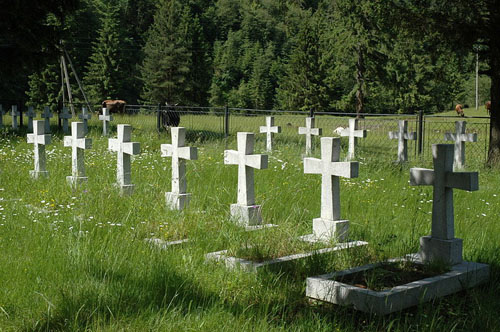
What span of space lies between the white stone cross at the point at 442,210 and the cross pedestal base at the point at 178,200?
3.06 m

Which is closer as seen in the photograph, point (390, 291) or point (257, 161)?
point (390, 291)

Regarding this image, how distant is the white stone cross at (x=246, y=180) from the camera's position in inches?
251

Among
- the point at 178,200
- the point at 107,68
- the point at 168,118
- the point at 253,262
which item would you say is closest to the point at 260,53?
the point at 107,68

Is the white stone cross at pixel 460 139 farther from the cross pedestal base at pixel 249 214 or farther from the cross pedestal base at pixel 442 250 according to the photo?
the cross pedestal base at pixel 442 250

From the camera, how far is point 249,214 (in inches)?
251

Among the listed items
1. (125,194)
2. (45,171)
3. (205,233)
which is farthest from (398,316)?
(45,171)

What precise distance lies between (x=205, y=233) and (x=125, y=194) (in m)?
2.37

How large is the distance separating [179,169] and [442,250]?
352 cm

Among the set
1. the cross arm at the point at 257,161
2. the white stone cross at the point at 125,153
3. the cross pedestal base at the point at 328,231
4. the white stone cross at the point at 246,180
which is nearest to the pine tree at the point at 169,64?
the white stone cross at the point at 125,153

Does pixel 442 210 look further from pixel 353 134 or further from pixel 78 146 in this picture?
pixel 353 134

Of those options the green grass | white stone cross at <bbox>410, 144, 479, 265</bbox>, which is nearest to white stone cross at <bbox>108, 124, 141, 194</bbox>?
the green grass

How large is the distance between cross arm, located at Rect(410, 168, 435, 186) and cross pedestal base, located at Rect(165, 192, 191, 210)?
9.59ft

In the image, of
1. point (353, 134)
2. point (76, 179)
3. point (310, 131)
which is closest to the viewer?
point (76, 179)

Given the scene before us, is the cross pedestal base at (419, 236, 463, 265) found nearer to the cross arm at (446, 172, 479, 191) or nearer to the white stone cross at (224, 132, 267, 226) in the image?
the cross arm at (446, 172, 479, 191)
